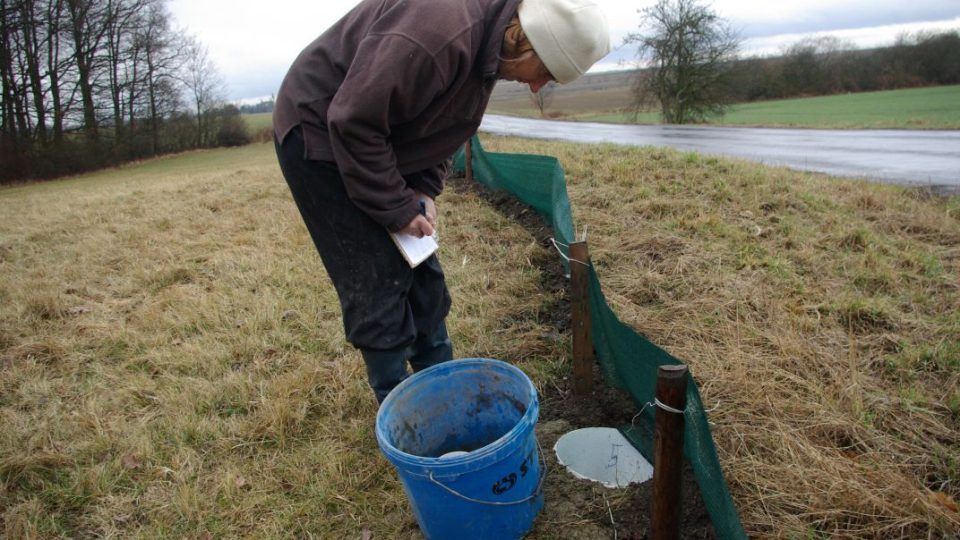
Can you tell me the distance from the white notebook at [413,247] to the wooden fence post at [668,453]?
88 centimetres

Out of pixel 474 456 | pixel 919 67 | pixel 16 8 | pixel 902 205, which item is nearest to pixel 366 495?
pixel 474 456

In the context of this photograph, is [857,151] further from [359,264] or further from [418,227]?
[359,264]

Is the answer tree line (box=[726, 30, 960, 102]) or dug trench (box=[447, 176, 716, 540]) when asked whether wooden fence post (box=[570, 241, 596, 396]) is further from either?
tree line (box=[726, 30, 960, 102])

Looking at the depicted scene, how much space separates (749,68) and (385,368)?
43248 millimetres

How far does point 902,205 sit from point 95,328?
24.6ft

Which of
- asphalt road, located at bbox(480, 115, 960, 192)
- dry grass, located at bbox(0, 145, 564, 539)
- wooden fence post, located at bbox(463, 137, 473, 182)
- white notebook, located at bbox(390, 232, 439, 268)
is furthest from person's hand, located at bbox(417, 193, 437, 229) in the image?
asphalt road, located at bbox(480, 115, 960, 192)

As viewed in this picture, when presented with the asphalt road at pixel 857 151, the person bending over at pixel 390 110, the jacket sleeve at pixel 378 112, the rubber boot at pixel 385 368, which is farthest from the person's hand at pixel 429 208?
the asphalt road at pixel 857 151

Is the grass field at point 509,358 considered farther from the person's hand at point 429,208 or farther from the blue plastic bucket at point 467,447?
the person's hand at point 429,208

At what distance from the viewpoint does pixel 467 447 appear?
7.84ft

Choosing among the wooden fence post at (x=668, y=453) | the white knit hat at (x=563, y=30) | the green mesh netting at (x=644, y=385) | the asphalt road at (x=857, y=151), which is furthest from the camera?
the asphalt road at (x=857, y=151)

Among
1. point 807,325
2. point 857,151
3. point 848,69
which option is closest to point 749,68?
point 848,69

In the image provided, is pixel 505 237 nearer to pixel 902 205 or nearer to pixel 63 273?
pixel 902 205

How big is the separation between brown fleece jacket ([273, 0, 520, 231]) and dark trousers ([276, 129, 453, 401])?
9 centimetres

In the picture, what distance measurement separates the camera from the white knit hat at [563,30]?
1629 millimetres
